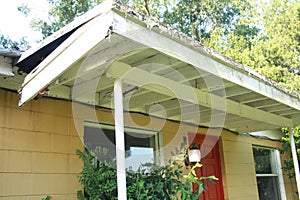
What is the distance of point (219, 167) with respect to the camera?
559 centimetres

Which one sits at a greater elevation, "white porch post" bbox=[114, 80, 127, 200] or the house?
the house

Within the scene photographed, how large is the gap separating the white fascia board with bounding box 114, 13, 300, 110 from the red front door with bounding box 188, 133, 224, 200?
5.51ft

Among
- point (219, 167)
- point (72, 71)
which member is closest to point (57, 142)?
point (72, 71)

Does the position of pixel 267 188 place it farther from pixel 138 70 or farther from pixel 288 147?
pixel 138 70

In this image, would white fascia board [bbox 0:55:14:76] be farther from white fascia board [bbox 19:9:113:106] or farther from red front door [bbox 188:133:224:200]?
red front door [bbox 188:133:224:200]

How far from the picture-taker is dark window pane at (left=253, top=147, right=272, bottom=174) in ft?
22.3

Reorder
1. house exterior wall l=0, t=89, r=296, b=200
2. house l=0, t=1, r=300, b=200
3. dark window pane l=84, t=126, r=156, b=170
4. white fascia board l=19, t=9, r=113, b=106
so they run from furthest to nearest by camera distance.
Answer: dark window pane l=84, t=126, r=156, b=170 < house exterior wall l=0, t=89, r=296, b=200 < house l=0, t=1, r=300, b=200 < white fascia board l=19, t=9, r=113, b=106

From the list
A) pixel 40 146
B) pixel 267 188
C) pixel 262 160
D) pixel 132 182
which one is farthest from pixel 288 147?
pixel 40 146

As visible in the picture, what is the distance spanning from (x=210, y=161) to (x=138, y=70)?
3.20 meters

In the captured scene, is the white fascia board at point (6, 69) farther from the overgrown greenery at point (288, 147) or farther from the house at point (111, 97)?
the overgrown greenery at point (288, 147)

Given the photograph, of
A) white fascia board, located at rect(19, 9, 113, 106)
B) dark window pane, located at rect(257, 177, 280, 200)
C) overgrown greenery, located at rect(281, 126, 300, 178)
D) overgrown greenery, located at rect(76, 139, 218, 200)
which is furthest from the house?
overgrown greenery, located at rect(281, 126, 300, 178)

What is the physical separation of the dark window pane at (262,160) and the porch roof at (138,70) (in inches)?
98.0

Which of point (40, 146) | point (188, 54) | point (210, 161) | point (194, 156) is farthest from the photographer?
point (210, 161)

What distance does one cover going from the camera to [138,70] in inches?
109
